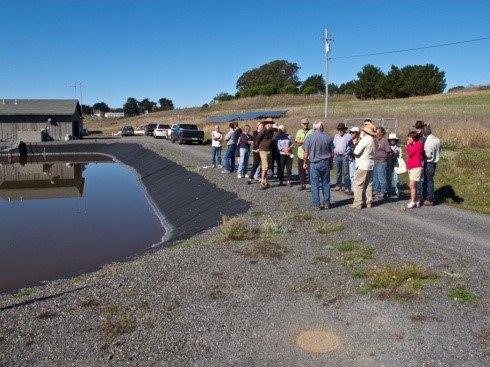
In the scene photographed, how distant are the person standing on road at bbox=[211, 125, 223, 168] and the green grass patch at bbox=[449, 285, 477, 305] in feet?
45.2

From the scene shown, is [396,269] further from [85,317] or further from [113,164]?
A: [113,164]

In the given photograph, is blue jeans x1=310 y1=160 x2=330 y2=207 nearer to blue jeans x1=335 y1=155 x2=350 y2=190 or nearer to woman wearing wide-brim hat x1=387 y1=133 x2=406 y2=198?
blue jeans x1=335 y1=155 x2=350 y2=190

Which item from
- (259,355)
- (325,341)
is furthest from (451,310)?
(259,355)

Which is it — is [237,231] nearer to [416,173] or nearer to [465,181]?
[416,173]

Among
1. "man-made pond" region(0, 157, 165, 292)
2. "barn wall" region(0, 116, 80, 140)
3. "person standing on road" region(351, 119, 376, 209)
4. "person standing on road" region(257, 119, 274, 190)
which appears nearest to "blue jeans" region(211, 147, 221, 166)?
"man-made pond" region(0, 157, 165, 292)

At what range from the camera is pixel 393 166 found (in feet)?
42.3

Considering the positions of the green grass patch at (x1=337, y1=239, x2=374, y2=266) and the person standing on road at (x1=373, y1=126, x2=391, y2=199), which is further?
the person standing on road at (x1=373, y1=126, x2=391, y2=199)

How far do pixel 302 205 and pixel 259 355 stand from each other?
731 cm

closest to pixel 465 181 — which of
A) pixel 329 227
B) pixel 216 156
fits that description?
pixel 329 227

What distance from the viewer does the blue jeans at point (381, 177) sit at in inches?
492

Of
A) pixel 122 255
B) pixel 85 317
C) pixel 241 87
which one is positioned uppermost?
pixel 241 87

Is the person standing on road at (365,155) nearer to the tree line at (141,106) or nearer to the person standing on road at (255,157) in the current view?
the person standing on road at (255,157)

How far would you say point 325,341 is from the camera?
17.8ft

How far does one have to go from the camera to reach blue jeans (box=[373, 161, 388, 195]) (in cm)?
1250
